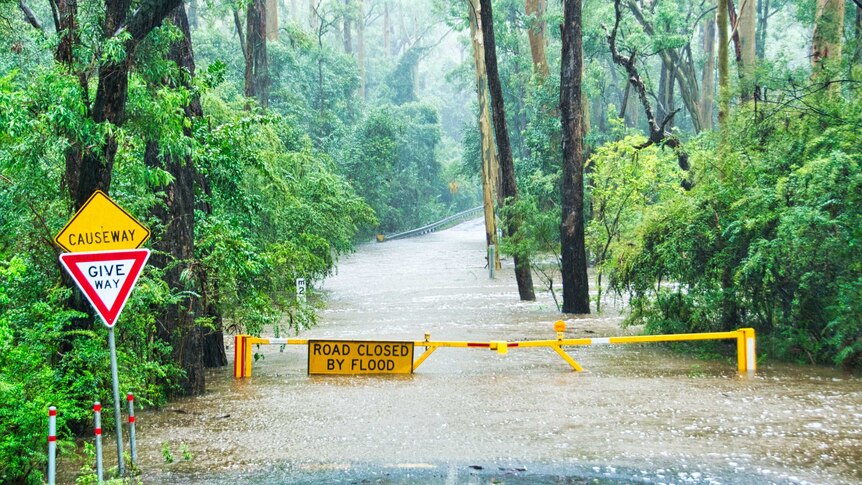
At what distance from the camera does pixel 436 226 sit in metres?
73.8

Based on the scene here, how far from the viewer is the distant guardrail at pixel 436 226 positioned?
66688mm

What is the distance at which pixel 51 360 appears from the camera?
10.6 metres

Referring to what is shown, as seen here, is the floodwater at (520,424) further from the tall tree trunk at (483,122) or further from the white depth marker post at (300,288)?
the tall tree trunk at (483,122)

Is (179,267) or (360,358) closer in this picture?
(179,267)

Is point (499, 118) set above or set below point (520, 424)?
above

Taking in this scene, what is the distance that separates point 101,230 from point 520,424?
514 centimetres

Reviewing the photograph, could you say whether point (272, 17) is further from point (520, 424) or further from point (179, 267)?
point (520, 424)

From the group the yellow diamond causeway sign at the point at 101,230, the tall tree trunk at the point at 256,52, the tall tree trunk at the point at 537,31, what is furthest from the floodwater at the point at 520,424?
the tall tree trunk at the point at 537,31

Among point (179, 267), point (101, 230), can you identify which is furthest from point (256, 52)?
point (101, 230)

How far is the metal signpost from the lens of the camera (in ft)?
29.4

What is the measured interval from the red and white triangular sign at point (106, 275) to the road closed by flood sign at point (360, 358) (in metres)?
6.23

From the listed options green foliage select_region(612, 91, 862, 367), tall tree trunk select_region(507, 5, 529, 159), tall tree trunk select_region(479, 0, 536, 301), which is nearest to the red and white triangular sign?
green foliage select_region(612, 91, 862, 367)

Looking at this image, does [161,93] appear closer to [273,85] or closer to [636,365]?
[636,365]

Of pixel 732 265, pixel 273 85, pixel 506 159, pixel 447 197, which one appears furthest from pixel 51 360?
pixel 447 197
